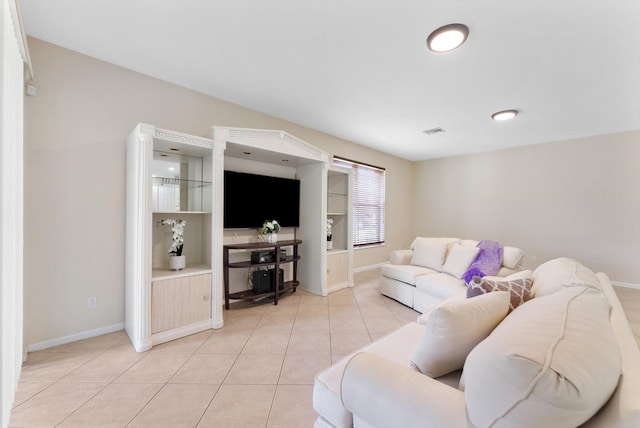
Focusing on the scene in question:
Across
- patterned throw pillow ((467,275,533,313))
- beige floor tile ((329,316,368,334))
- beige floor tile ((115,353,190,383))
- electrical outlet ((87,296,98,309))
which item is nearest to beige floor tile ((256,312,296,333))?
beige floor tile ((329,316,368,334))

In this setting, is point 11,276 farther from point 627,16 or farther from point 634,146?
point 634,146

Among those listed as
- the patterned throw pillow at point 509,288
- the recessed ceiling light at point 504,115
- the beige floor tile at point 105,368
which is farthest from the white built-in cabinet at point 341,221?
the beige floor tile at point 105,368

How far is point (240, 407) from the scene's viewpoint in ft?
5.29

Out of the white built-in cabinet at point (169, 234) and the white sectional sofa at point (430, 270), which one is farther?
the white sectional sofa at point (430, 270)

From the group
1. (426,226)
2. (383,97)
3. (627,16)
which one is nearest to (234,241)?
(383,97)

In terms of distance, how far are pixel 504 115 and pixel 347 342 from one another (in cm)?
366

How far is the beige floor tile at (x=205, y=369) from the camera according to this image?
1874 mm

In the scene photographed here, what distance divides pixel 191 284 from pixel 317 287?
6.03 ft

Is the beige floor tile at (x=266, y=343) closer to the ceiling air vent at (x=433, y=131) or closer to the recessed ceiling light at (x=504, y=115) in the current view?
the ceiling air vent at (x=433, y=131)

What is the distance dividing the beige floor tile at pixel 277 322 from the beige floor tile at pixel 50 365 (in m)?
1.44

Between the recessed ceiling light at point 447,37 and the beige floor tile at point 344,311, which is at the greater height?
the recessed ceiling light at point 447,37

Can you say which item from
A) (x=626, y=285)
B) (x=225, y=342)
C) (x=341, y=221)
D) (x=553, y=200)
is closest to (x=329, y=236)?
(x=341, y=221)

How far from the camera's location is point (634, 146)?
13.5ft

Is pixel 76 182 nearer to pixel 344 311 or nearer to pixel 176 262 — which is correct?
pixel 176 262
